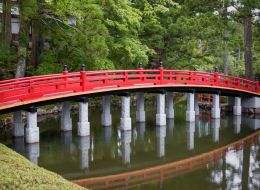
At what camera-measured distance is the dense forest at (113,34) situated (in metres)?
22.9

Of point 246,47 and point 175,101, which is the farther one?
point 175,101

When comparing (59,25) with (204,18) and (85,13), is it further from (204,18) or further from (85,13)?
(204,18)

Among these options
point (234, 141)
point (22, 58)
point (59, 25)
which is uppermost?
point (59, 25)

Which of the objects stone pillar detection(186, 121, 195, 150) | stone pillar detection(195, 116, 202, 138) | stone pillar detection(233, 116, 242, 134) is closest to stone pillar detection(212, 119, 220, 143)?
stone pillar detection(195, 116, 202, 138)

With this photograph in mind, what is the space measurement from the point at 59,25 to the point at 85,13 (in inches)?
154

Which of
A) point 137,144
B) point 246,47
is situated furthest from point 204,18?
point 137,144

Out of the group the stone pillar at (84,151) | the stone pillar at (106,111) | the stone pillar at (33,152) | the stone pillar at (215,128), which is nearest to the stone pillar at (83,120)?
the stone pillar at (84,151)

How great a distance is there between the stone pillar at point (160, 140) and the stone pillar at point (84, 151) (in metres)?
3.02

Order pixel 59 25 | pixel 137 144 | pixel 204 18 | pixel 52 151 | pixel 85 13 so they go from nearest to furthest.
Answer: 1. pixel 52 151
2. pixel 137 144
3. pixel 85 13
4. pixel 59 25
5. pixel 204 18

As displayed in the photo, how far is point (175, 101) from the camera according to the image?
3938cm

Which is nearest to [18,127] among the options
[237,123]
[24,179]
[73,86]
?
[73,86]

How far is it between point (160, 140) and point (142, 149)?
2.20 meters

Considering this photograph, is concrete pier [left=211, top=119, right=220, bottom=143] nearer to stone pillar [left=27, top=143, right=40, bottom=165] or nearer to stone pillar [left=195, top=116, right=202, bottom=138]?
stone pillar [left=195, top=116, right=202, bottom=138]

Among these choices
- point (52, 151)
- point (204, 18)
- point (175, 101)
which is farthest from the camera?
point (175, 101)
